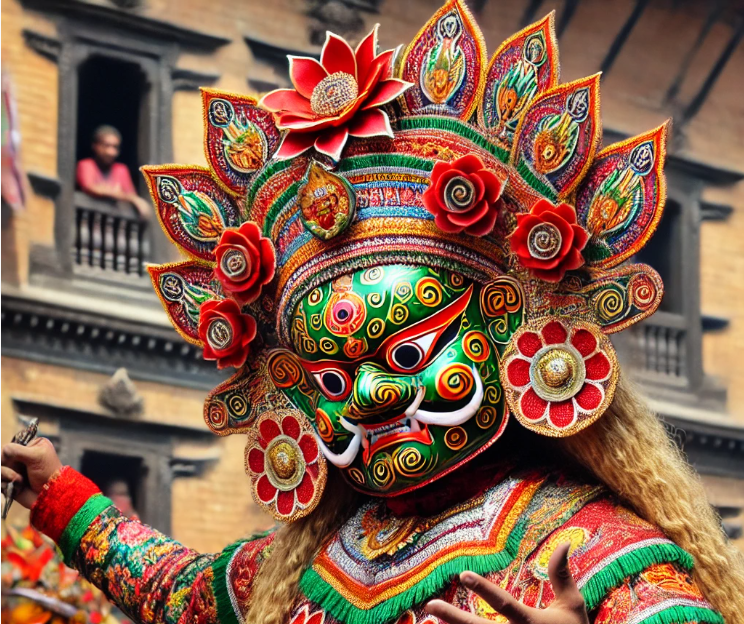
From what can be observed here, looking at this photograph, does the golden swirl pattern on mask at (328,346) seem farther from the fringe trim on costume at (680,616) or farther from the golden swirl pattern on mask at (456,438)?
the fringe trim on costume at (680,616)

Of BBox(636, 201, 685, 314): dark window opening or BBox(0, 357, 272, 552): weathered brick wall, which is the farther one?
BBox(636, 201, 685, 314): dark window opening

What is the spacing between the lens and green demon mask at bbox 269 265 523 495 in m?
3.03

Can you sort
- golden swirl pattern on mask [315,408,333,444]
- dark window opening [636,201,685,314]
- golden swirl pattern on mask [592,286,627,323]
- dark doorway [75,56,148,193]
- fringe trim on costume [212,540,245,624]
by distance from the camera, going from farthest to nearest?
dark window opening [636,201,685,314] < dark doorway [75,56,148,193] < fringe trim on costume [212,540,245,624] < golden swirl pattern on mask [315,408,333,444] < golden swirl pattern on mask [592,286,627,323]

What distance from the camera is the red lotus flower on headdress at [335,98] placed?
318 cm

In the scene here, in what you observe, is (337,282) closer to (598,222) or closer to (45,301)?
(598,222)

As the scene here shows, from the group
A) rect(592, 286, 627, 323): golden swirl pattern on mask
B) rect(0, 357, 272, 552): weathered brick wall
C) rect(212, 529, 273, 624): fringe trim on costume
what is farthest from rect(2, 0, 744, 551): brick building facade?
rect(592, 286, 627, 323): golden swirl pattern on mask

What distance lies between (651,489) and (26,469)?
143cm

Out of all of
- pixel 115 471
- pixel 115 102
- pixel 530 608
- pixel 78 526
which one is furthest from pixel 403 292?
pixel 115 102

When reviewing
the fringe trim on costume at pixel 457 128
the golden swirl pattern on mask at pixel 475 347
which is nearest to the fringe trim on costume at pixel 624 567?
the golden swirl pattern on mask at pixel 475 347

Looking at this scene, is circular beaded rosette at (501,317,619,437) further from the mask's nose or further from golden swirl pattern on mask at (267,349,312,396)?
golden swirl pattern on mask at (267,349,312,396)

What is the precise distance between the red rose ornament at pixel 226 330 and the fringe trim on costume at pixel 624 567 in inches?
38.3

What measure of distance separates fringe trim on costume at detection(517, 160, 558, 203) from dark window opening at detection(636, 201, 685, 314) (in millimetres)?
4107

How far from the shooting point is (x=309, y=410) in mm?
3340

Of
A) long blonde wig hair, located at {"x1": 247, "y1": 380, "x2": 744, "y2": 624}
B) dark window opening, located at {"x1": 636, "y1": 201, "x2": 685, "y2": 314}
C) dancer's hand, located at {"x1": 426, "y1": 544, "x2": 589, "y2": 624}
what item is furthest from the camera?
dark window opening, located at {"x1": 636, "y1": 201, "x2": 685, "y2": 314}
